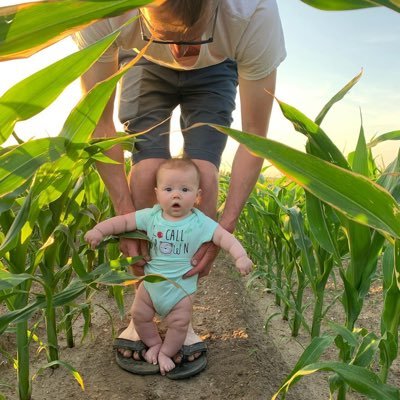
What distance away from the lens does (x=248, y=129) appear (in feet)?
5.58

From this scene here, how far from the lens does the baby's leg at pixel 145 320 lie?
1717mm

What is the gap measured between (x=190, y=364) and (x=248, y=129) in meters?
0.74

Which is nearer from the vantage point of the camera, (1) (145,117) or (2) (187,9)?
(2) (187,9)

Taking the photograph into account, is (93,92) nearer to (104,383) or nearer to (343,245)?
(343,245)

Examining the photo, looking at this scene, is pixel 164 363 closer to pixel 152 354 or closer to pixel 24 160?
pixel 152 354

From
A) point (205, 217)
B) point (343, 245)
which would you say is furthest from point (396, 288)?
point (205, 217)

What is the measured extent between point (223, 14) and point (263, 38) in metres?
0.13

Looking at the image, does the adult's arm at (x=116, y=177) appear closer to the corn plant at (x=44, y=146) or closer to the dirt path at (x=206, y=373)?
the corn plant at (x=44, y=146)

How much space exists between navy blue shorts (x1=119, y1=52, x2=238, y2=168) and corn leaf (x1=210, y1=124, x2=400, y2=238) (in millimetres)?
1063

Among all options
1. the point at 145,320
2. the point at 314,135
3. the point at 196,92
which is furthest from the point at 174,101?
the point at 314,135

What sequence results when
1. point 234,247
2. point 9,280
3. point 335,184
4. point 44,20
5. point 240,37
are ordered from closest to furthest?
point 44,20 → point 335,184 → point 9,280 → point 240,37 → point 234,247

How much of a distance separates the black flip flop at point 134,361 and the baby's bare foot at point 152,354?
1 centimetres

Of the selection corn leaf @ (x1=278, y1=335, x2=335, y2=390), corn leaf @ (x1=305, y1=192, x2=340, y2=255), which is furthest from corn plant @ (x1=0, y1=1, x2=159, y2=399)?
corn leaf @ (x1=278, y1=335, x2=335, y2=390)

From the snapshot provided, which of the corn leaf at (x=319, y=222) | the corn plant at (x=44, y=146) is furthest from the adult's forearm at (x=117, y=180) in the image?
the corn leaf at (x=319, y=222)
